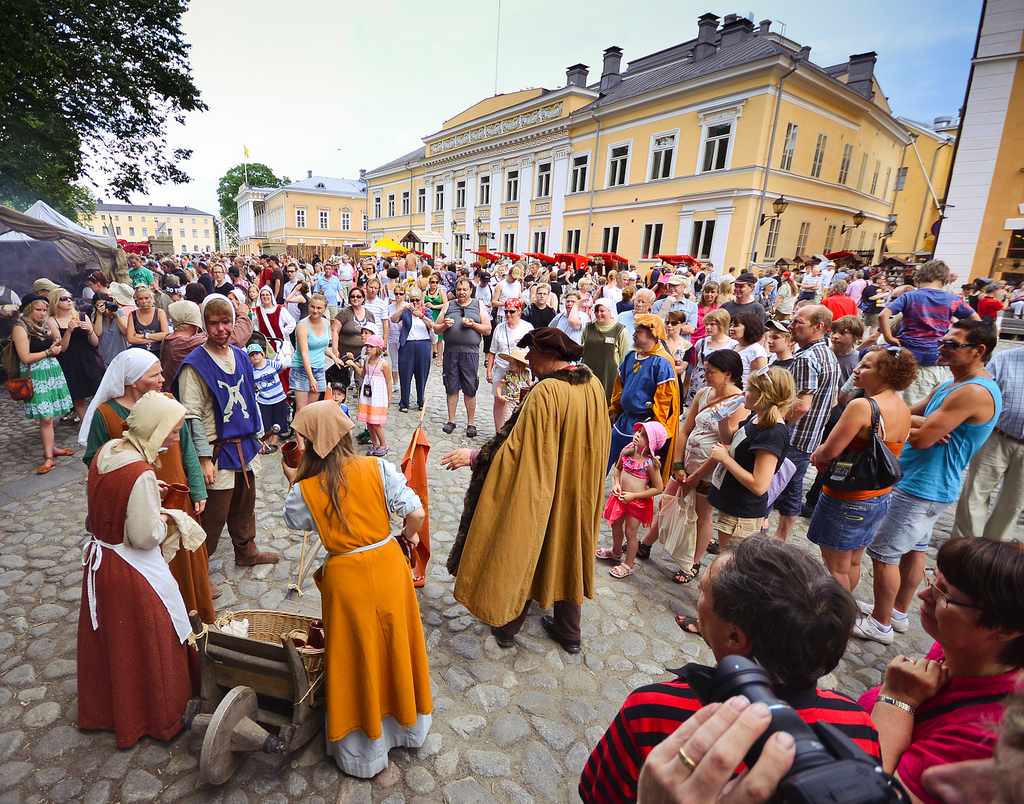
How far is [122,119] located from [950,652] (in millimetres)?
24918

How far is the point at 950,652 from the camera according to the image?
1423 mm

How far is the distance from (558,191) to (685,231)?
9848 mm

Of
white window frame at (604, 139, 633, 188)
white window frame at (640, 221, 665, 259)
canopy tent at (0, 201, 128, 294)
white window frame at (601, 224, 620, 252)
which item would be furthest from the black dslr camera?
white window frame at (604, 139, 633, 188)

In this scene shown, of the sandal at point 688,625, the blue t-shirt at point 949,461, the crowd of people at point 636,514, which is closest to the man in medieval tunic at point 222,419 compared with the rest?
the crowd of people at point 636,514

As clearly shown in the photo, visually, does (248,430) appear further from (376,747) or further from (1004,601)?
(1004,601)

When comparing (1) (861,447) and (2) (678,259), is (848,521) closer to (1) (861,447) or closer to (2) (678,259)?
(1) (861,447)

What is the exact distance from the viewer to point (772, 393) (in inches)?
125

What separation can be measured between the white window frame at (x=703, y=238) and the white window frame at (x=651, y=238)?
1.69 meters

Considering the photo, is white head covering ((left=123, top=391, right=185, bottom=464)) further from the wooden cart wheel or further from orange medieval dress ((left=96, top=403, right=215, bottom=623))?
the wooden cart wheel

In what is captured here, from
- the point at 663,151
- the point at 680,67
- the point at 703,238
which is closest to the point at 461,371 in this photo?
the point at 703,238

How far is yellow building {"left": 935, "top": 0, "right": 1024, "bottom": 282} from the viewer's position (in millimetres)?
17953

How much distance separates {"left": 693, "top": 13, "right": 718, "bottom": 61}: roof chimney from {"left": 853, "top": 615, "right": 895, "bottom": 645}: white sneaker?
99.3 feet

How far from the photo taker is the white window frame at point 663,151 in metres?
23.9

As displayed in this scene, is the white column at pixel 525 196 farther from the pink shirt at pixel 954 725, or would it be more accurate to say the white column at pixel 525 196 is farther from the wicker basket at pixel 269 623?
the pink shirt at pixel 954 725
